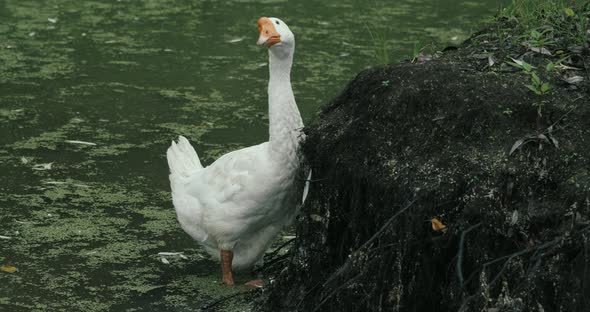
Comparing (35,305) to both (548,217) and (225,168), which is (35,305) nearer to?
(225,168)

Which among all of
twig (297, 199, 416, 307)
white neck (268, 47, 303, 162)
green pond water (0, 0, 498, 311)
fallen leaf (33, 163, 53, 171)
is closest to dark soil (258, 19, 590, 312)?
twig (297, 199, 416, 307)

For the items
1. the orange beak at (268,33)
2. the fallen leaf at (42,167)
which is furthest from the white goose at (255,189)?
the fallen leaf at (42,167)

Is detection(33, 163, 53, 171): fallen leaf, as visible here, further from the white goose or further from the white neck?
the white neck

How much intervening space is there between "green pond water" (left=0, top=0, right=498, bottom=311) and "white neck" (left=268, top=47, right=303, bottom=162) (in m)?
0.45

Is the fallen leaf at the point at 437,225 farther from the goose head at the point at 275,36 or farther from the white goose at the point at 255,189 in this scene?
the goose head at the point at 275,36

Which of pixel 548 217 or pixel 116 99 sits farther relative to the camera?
pixel 116 99

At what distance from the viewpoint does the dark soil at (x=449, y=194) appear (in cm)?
285

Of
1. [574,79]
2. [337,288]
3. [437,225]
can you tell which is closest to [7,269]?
[337,288]

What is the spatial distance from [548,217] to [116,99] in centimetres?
385

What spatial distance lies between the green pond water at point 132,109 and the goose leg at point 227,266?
2.1 inches

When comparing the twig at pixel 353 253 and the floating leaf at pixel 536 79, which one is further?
the floating leaf at pixel 536 79

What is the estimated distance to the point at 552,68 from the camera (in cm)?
332

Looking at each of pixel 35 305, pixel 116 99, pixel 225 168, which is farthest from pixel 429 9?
pixel 35 305

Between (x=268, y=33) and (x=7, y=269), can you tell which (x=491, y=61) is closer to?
(x=268, y=33)
